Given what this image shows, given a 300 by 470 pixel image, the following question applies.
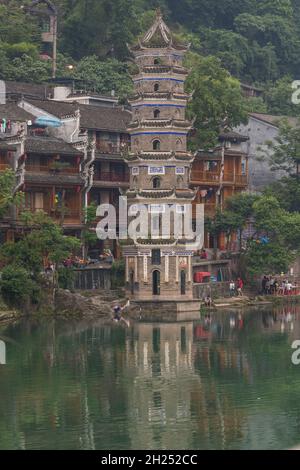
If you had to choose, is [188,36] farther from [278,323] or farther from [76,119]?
[278,323]

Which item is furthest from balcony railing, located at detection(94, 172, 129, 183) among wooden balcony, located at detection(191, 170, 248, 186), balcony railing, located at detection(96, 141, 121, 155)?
wooden balcony, located at detection(191, 170, 248, 186)

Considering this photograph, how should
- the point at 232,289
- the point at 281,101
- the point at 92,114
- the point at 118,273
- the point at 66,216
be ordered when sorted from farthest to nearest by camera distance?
the point at 281,101, the point at 92,114, the point at 232,289, the point at 66,216, the point at 118,273

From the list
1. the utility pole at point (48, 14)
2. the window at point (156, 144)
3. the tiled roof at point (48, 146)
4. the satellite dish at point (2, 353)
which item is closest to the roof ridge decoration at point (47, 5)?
the utility pole at point (48, 14)

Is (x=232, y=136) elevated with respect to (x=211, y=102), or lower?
lower

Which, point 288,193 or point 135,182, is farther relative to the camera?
point 288,193

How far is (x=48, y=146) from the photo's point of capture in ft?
301

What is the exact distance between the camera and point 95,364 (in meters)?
64.8

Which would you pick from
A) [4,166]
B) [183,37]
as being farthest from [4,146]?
[183,37]

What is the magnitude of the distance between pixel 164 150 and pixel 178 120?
221cm

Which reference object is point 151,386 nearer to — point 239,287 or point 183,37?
point 239,287

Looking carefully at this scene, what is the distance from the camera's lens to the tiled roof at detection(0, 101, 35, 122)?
93000mm

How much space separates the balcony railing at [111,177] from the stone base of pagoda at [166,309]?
13.4 metres

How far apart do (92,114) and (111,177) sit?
5.11 m

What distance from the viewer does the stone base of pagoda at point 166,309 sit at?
85562 mm
